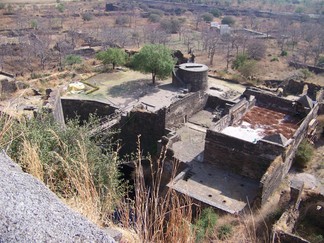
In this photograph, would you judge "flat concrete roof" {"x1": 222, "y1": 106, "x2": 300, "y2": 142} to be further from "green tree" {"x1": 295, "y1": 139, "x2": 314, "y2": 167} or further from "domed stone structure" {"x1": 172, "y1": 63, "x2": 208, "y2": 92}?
"domed stone structure" {"x1": 172, "y1": 63, "x2": 208, "y2": 92}

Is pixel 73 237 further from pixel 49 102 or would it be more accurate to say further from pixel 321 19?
pixel 321 19

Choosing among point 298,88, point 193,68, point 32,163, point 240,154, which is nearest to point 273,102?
point 240,154

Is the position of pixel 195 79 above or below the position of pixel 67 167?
below

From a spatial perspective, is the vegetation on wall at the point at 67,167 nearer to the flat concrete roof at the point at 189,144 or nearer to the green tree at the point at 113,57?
the flat concrete roof at the point at 189,144

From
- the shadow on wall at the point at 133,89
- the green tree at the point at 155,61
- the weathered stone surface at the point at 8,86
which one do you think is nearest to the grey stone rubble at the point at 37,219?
Result: the shadow on wall at the point at 133,89

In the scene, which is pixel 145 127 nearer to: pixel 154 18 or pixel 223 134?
pixel 223 134

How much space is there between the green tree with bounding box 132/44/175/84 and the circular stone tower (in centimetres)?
118

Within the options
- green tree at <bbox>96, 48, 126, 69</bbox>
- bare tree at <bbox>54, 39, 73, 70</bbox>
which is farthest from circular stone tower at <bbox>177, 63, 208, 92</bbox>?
bare tree at <bbox>54, 39, 73, 70</bbox>

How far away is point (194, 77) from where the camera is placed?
2638 cm

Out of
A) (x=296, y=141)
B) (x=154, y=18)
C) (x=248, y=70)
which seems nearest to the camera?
(x=296, y=141)

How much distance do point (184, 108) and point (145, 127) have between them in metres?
2.68

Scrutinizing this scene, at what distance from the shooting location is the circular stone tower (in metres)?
26.3

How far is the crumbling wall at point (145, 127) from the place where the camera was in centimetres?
1989

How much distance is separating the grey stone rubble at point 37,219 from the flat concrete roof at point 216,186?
1040 cm
